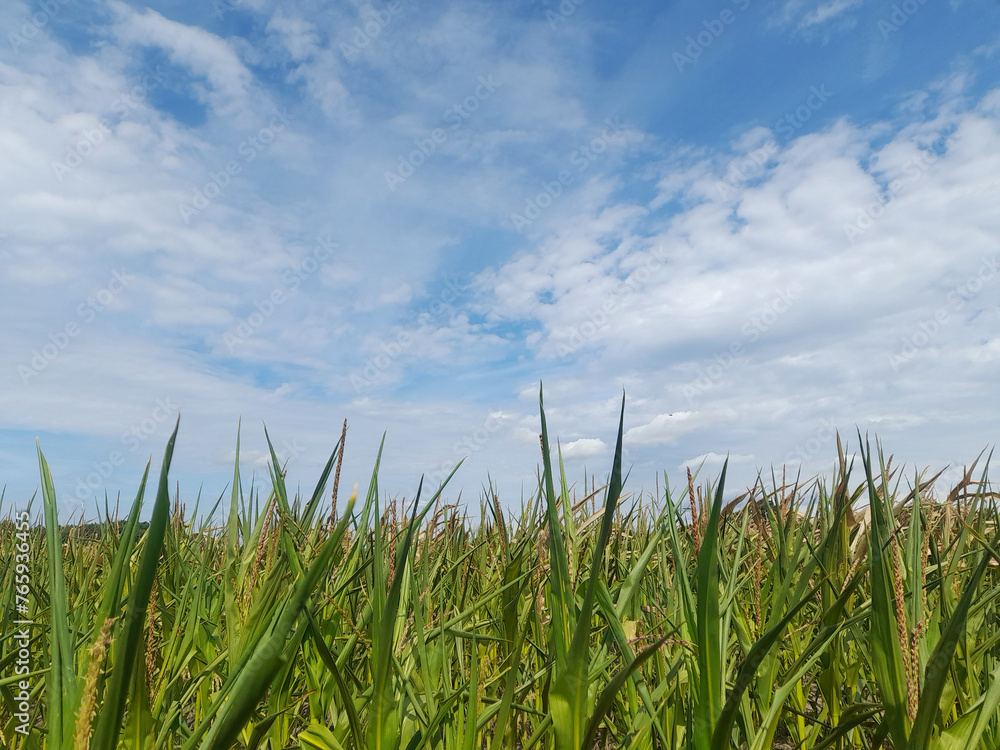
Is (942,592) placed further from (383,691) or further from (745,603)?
(383,691)

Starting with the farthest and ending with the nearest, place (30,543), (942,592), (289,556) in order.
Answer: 1. (30,543)
2. (942,592)
3. (289,556)

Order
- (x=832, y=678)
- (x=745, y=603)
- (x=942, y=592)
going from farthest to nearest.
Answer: (x=745, y=603), (x=832, y=678), (x=942, y=592)

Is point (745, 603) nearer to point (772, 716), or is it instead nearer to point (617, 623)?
point (772, 716)

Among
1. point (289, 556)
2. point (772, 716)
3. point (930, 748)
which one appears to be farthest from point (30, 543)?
point (930, 748)

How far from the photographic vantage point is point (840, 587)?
6.30 feet

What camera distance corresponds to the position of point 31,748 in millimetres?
1000

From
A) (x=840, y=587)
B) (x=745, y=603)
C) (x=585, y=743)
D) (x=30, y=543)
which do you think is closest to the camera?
(x=585, y=743)

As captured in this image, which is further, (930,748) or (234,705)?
(930,748)

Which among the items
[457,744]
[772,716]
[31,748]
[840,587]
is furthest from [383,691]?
[840,587]

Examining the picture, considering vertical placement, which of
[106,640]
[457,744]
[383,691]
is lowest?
[457,744]

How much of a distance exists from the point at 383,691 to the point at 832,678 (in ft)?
4.31

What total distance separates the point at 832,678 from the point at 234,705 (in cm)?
167

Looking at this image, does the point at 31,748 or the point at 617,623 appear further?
the point at 617,623

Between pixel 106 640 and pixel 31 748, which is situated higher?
pixel 106 640
